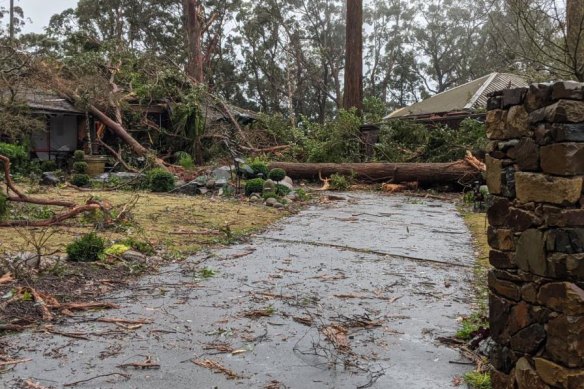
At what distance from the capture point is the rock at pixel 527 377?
2.39 metres

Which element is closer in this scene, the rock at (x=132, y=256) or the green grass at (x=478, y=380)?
the green grass at (x=478, y=380)

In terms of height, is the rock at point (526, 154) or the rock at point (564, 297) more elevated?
the rock at point (526, 154)

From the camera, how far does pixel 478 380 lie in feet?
9.32

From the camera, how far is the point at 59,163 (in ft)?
57.4

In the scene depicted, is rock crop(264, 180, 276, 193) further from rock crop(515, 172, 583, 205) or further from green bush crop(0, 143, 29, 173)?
rock crop(515, 172, 583, 205)

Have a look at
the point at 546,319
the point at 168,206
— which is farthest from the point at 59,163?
the point at 546,319

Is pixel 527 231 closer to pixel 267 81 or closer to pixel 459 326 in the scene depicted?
pixel 459 326

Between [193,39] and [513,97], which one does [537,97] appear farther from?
[193,39]

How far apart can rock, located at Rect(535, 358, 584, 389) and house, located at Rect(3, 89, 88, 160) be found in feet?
53.1

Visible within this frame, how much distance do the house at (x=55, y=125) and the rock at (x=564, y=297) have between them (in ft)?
53.0

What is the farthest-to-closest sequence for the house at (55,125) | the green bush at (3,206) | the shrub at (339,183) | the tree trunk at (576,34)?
the house at (55,125)
the shrub at (339,183)
the green bush at (3,206)
the tree trunk at (576,34)

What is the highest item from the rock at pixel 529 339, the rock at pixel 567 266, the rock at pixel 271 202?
the rock at pixel 567 266

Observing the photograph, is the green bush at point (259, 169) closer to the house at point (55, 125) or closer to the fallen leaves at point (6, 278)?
the house at point (55, 125)

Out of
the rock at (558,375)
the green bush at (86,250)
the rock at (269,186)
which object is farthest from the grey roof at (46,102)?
the rock at (558,375)
